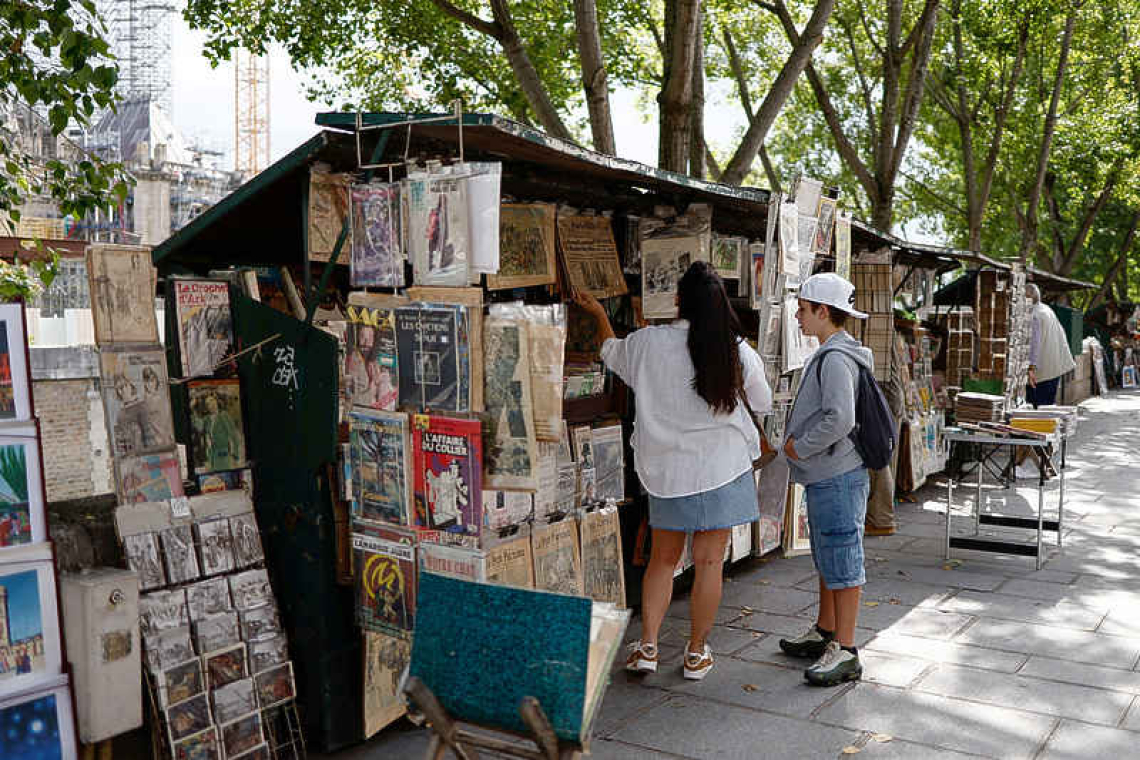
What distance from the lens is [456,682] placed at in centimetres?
262

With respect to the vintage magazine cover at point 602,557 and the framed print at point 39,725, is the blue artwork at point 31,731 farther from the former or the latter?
the vintage magazine cover at point 602,557

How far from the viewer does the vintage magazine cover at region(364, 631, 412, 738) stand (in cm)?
396

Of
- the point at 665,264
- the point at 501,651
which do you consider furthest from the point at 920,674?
the point at 501,651

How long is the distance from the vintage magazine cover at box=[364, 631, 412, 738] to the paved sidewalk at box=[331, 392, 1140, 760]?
16 centimetres

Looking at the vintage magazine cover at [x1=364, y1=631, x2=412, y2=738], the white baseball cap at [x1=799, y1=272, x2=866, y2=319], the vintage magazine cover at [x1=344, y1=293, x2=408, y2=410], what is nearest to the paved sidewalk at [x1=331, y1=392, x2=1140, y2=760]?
the vintage magazine cover at [x1=364, y1=631, x2=412, y2=738]

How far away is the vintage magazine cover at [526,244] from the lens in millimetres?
4660

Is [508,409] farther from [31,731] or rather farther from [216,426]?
[31,731]

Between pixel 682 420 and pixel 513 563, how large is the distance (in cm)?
96

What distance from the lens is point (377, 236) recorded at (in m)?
3.81

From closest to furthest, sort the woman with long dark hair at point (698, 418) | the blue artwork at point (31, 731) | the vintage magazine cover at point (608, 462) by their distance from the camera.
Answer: the blue artwork at point (31, 731), the woman with long dark hair at point (698, 418), the vintage magazine cover at point (608, 462)

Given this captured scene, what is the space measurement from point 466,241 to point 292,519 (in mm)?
1390

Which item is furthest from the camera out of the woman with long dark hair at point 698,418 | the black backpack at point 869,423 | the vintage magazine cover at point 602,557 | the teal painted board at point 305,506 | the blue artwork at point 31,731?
the vintage magazine cover at point 602,557

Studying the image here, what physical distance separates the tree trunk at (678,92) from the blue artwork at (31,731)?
6627 millimetres

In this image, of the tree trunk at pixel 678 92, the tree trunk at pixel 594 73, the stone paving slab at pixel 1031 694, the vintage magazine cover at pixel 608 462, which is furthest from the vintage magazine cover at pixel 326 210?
the tree trunk at pixel 678 92
